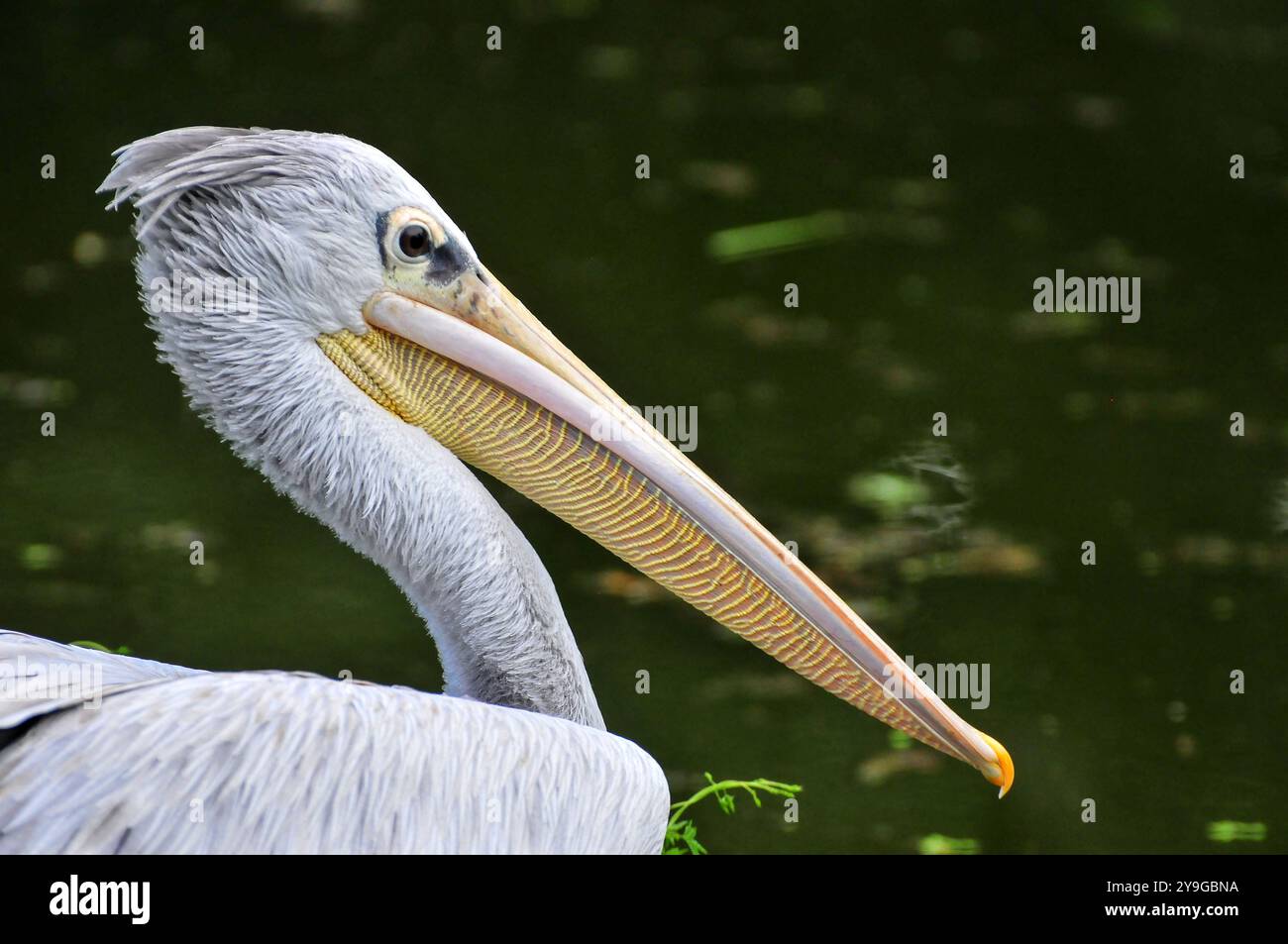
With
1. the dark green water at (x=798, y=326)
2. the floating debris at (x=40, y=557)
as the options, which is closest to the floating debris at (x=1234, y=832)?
the dark green water at (x=798, y=326)

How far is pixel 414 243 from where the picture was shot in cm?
193

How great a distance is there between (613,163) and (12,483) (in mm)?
1914

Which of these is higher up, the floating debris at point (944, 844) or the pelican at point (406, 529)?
the pelican at point (406, 529)

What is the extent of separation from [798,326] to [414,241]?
1982 mm

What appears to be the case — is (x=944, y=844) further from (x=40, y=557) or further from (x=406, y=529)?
(x=40, y=557)

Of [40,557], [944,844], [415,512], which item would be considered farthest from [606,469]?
[40,557]

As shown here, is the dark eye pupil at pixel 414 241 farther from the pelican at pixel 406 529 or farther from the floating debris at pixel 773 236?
the floating debris at pixel 773 236

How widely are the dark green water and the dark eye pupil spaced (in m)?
1.66

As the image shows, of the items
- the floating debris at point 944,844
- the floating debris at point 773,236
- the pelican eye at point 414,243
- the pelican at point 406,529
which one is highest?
the floating debris at point 773,236

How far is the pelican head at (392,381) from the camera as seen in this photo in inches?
74.2

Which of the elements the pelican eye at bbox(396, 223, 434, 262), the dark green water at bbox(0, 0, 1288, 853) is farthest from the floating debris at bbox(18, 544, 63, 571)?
the pelican eye at bbox(396, 223, 434, 262)
